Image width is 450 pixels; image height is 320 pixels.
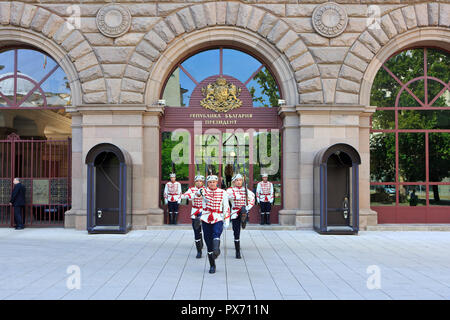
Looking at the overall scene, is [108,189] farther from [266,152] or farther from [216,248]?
[216,248]

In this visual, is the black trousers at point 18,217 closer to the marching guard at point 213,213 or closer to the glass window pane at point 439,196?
the marching guard at point 213,213

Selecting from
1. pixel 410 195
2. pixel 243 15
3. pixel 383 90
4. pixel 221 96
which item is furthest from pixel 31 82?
pixel 410 195

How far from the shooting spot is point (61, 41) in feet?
41.7

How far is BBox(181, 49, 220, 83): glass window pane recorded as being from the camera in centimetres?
1350

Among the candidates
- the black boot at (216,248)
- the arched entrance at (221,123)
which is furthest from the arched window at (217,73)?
the black boot at (216,248)

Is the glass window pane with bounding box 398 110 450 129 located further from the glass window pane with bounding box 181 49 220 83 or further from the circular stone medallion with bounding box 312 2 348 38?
the glass window pane with bounding box 181 49 220 83

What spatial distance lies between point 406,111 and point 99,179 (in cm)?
984

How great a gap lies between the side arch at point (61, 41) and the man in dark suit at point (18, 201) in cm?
308

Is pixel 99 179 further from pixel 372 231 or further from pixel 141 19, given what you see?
pixel 372 231

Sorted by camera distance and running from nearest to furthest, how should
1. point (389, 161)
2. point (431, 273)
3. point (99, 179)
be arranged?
point (431, 273) → point (99, 179) → point (389, 161)

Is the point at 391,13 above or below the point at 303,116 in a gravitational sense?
above

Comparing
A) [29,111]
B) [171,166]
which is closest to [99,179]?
[171,166]

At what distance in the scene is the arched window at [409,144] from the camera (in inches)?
517

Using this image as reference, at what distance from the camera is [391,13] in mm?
12641
